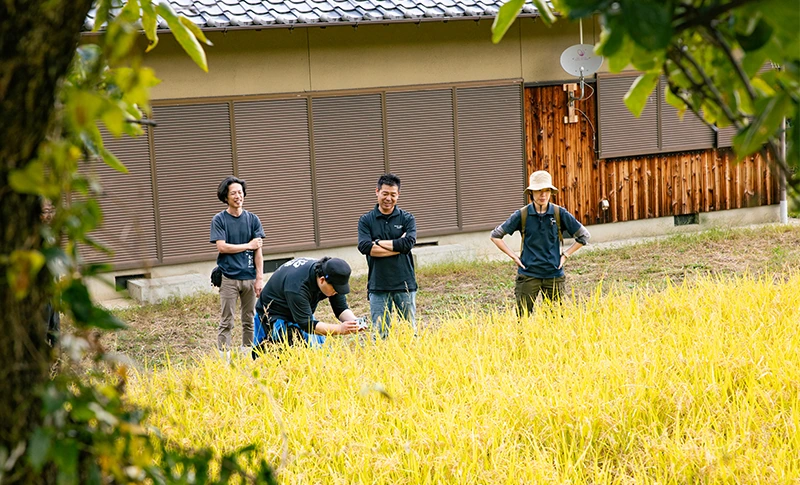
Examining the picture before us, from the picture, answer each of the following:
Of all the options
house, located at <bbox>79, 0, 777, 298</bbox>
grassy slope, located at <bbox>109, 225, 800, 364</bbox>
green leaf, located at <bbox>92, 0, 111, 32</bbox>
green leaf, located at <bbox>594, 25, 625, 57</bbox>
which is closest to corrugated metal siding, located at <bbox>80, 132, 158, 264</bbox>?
house, located at <bbox>79, 0, 777, 298</bbox>

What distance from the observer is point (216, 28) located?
11469 millimetres

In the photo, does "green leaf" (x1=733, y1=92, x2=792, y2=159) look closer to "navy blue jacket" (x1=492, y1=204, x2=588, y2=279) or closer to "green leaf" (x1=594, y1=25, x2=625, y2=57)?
"green leaf" (x1=594, y1=25, x2=625, y2=57)

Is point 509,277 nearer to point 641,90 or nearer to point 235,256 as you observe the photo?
point 235,256

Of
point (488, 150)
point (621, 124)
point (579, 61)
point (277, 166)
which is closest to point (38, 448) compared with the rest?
point (277, 166)

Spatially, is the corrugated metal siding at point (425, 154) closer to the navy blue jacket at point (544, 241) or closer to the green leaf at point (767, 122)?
the navy blue jacket at point (544, 241)

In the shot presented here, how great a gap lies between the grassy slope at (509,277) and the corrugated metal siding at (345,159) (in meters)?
1.01

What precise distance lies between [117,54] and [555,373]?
4770 mm

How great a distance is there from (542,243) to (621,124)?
23.4 ft

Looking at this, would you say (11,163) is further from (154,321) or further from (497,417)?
(154,321)

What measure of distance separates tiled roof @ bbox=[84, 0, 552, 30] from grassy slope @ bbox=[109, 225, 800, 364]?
3.23 m

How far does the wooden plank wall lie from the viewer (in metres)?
14.3

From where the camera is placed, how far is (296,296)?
7.04 meters

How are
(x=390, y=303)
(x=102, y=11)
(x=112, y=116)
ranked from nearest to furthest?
1. (x=112, y=116)
2. (x=102, y=11)
3. (x=390, y=303)

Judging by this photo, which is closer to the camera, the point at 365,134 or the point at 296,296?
the point at 296,296
